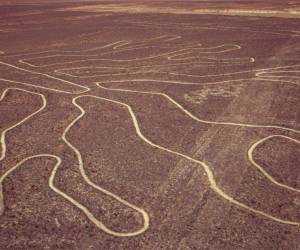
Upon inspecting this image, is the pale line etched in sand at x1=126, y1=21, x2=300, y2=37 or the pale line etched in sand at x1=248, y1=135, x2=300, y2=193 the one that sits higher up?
the pale line etched in sand at x1=248, y1=135, x2=300, y2=193

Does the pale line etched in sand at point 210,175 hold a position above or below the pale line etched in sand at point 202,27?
above

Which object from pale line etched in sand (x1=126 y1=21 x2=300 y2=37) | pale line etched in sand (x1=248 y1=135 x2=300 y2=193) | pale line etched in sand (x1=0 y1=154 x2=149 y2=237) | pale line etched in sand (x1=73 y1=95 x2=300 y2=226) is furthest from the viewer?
pale line etched in sand (x1=126 y1=21 x2=300 y2=37)

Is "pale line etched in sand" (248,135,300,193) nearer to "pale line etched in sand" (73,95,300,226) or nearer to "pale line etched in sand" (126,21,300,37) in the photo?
"pale line etched in sand" (73,95,300,226)

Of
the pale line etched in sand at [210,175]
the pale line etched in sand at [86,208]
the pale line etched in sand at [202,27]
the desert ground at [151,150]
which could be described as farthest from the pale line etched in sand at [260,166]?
the pale line etched in sand at [202,27]

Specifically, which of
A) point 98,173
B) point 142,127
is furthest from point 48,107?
point 98,173

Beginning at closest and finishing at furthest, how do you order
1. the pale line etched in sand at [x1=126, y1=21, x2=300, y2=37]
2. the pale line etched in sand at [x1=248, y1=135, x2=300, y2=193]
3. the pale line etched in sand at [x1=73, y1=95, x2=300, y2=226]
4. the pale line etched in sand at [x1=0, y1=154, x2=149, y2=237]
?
the pale line etched in sand at [x1=0, y1=154, x2=149, y2=237]
the pale line etched in sand at [x1=73, y1=95, x2=300, y2=226]
the pale line etched in sand at [x1=248, y1=135, x2=300, y2=193]
the pale line etched in sand at [x1=126, y1=21, x2=300, y2=37]

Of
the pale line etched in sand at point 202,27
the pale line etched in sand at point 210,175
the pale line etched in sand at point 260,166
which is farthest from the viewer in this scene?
the pale line etched in sand at point 202,27

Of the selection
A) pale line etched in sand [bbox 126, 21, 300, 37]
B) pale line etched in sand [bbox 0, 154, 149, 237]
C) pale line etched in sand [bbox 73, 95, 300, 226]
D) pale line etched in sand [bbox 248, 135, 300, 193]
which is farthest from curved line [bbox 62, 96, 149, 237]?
pale line etched in sand [bbox 126, 21, 300, 37]

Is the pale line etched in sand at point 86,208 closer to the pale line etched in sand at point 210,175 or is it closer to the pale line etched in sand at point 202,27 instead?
the pale line etched in sand at point 210,175

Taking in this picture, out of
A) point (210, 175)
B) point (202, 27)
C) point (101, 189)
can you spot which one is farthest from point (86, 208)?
point (202, 27)
